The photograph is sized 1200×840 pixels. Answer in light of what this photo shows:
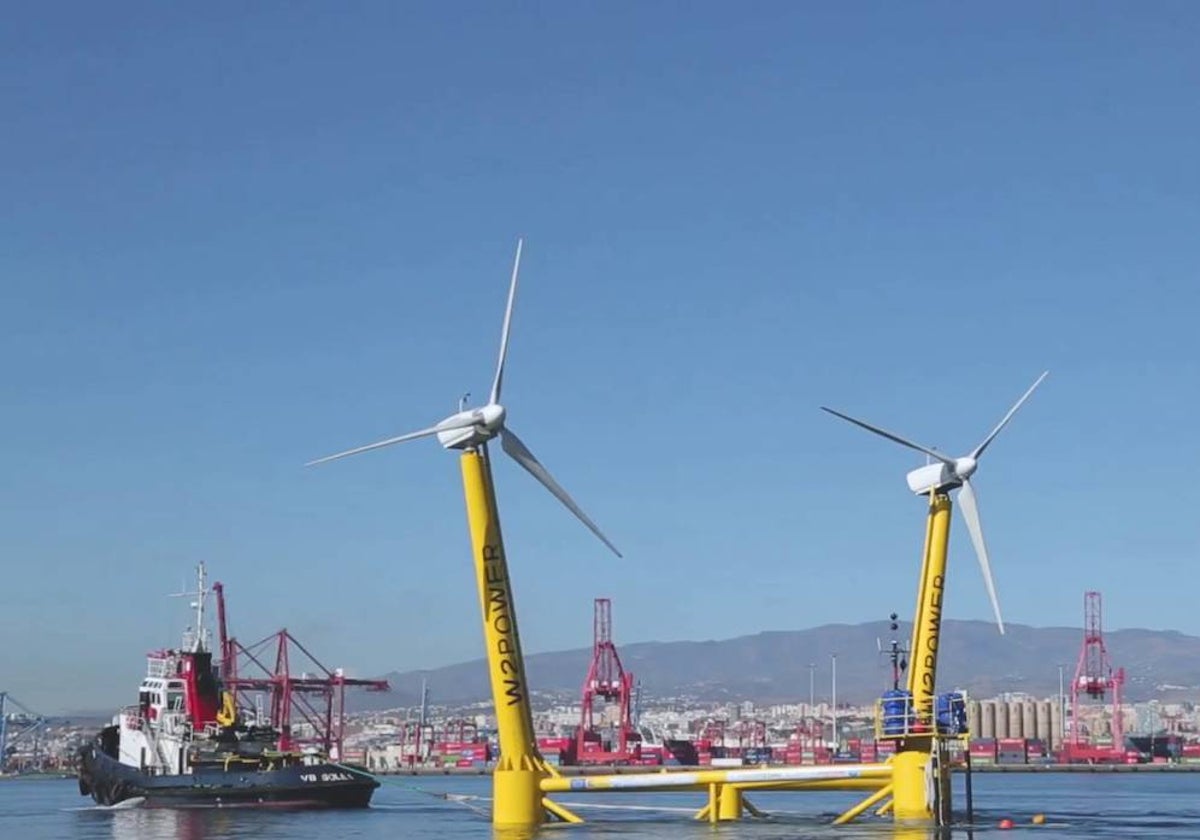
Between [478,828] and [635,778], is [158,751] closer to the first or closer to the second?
[478,828]

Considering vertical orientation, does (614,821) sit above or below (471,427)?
below

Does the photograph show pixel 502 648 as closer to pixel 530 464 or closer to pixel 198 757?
pixel 530 464

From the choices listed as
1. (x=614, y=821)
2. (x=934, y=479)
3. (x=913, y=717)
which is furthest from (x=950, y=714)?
(x=614, y=821)

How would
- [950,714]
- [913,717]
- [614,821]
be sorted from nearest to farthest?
[913,717] < [950,714] < [614,821]

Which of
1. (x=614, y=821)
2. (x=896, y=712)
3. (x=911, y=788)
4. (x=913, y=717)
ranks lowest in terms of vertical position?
(x=614, y=821)

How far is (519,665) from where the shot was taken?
63.2m

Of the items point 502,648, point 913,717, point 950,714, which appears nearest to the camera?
point 502,648

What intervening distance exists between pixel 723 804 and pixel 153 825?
35.5 metres

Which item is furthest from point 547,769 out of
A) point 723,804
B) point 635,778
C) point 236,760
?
point 236,760

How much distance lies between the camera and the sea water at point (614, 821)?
69375mm

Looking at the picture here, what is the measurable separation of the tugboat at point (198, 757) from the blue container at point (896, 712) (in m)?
46.6

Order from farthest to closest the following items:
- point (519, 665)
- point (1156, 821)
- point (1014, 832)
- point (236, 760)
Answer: point (236, 760), point (1156, 821), point (1014, 832), point (519, 665)

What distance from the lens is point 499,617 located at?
2483 inches

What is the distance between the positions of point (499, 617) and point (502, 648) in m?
1.12
